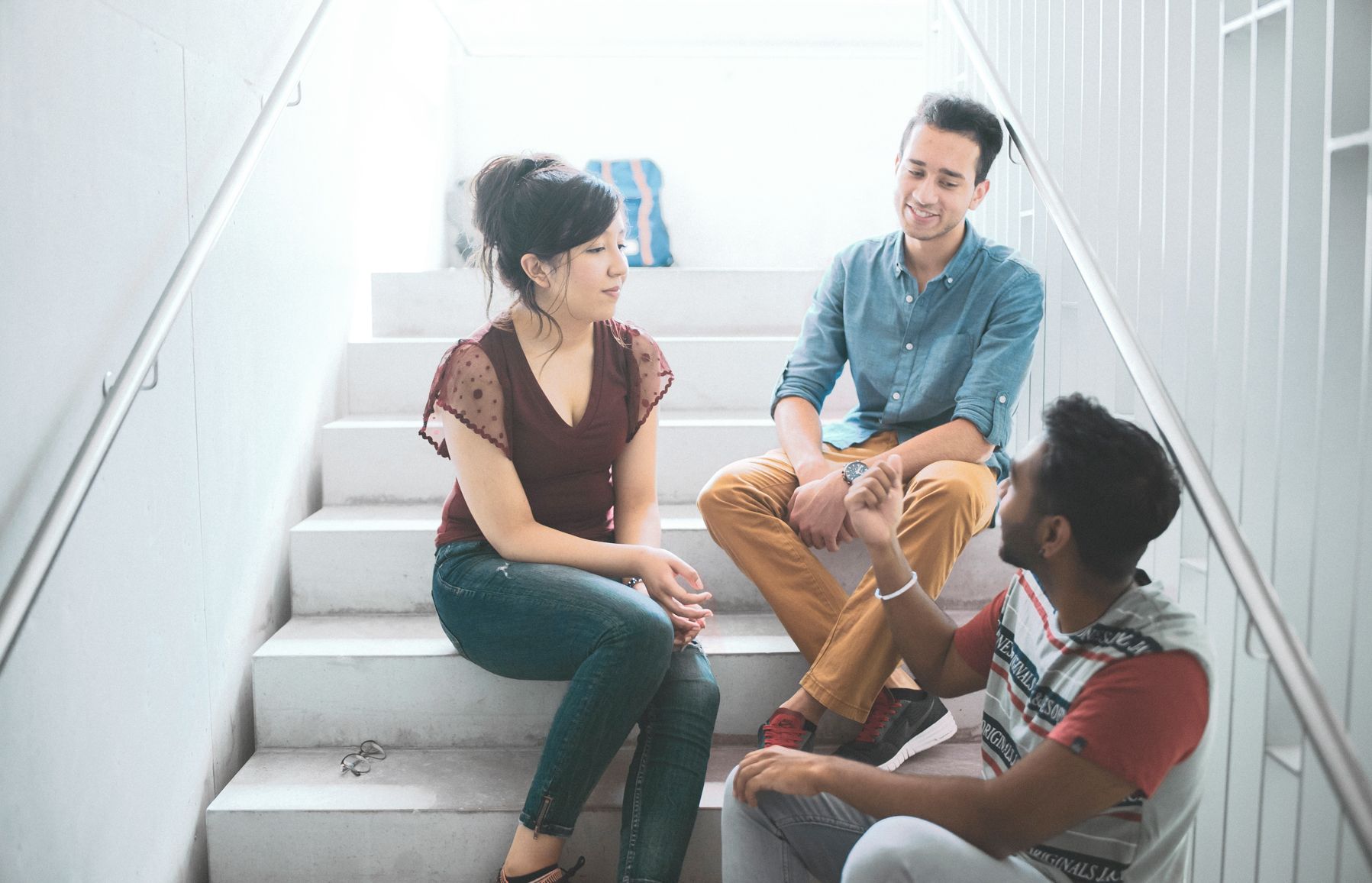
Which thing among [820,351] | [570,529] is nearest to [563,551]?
[570,529]

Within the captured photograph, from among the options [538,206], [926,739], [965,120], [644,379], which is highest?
[965,120]

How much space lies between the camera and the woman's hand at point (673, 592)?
169 cm

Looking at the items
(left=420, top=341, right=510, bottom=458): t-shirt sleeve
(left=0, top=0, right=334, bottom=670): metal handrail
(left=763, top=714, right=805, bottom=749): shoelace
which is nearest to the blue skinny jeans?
(left=763, top=714, right=805, bottom=749): shoelace

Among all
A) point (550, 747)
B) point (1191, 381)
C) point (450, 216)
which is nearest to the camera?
point (550, 747)

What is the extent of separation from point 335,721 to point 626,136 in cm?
303

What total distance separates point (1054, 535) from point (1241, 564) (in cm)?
22

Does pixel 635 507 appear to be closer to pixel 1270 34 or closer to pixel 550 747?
pixel 550 747

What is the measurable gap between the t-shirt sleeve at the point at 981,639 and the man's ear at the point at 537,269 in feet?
2.92

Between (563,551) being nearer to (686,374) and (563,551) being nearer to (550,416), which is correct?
(550,416)

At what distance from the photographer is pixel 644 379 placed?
74.4 inches

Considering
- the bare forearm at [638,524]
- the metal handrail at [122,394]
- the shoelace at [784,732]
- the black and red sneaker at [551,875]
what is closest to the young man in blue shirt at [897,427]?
the shoelace at [784,732]

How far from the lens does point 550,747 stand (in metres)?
1.56

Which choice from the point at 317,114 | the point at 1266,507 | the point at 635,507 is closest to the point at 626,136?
the point at 317,114

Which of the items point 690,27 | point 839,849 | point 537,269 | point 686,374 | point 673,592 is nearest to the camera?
point 839,849
